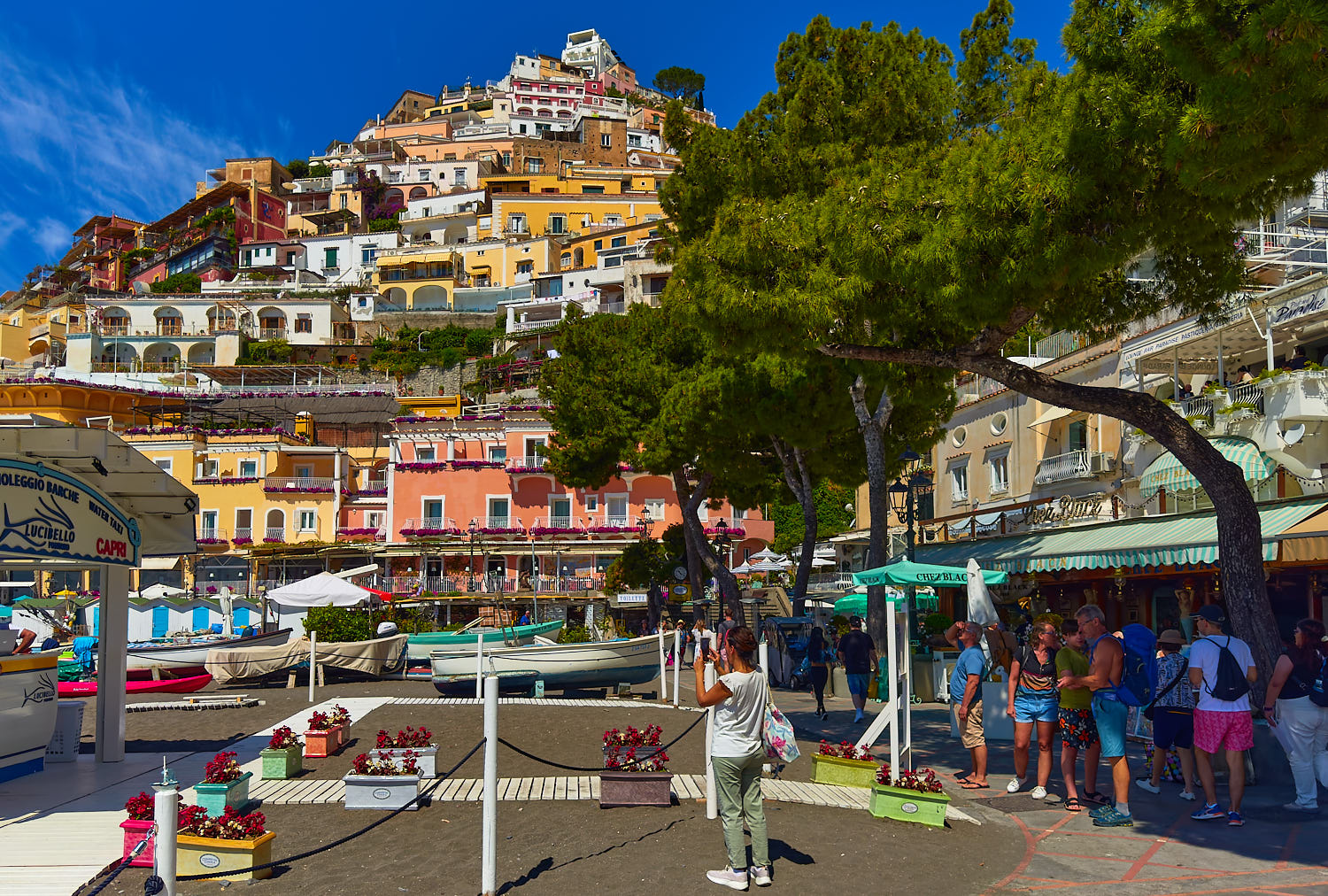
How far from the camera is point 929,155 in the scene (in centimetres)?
Result: 1378

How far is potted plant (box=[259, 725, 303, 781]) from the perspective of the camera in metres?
10.6

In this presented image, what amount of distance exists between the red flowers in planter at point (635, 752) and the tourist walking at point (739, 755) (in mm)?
2264

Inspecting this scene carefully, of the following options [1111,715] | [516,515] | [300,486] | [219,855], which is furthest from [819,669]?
[300,486]

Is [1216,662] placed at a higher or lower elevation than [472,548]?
lower

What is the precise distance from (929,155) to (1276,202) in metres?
4.77

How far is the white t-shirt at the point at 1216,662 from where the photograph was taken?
848cm

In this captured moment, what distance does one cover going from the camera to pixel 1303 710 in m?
8.70

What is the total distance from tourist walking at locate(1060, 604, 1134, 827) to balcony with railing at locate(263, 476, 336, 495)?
44.3 meters

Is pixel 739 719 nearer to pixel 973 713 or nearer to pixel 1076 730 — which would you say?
pixel 1076 730

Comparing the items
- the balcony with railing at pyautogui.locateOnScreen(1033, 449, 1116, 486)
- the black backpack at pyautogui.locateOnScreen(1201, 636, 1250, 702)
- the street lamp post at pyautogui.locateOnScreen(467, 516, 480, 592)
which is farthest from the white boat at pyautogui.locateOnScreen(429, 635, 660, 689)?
the street lamp post at pyautogui.locateOnScreen(467, 516, 480, 592)

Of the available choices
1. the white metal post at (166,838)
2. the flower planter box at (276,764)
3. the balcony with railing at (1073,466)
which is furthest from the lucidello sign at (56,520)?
the balcony with railing at (1073,466)

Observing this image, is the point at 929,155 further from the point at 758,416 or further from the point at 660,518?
the point at 660,518

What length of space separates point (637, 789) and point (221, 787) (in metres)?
3.38

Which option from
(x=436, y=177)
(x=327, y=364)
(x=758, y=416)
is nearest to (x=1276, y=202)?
(x=758, y=416)
